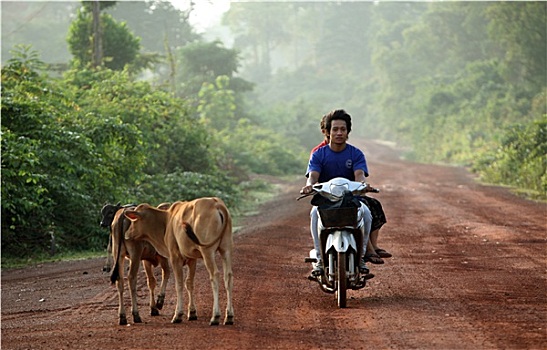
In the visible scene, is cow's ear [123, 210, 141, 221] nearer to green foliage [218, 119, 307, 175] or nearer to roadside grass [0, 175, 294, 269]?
roadside grass [0, 175, 294, 269]

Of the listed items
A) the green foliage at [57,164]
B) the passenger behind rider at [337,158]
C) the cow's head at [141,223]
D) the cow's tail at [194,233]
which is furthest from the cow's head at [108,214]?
the green foliage at [57,164]

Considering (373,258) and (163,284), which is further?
(373,258)

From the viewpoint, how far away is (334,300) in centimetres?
838

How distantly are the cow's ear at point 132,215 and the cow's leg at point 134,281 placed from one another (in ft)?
1.20

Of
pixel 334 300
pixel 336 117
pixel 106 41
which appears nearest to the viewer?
pixel 334 300

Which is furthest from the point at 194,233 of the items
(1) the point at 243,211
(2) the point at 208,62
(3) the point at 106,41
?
(2) the point at 208,62

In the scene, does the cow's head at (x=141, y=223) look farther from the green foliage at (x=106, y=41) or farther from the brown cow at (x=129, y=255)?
the green foliage at (x=106, y=41)

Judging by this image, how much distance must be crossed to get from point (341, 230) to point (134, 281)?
213 centimetres

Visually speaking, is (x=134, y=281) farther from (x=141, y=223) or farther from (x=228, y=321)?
(x=228, y=321)

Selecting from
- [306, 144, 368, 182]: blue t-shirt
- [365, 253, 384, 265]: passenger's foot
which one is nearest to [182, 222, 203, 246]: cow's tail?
[306, 144, 368, 182]: blue t-shirt

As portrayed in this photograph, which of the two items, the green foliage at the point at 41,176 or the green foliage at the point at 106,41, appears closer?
the green foliage at the point at 41,176

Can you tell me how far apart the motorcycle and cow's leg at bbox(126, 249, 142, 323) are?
189 cm

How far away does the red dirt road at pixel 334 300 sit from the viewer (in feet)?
21.6

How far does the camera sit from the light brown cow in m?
7.30
